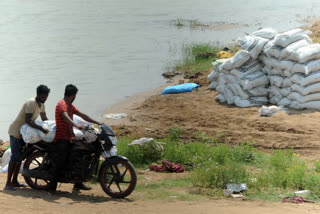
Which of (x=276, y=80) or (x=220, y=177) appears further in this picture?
(x=276, y=80)

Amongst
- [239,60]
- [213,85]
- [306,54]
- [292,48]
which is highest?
[292,48]

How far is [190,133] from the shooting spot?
32.7ft

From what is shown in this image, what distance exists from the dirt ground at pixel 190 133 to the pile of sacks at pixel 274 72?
15.0 inches

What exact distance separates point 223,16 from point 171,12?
137 inches

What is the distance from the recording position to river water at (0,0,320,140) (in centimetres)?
1563

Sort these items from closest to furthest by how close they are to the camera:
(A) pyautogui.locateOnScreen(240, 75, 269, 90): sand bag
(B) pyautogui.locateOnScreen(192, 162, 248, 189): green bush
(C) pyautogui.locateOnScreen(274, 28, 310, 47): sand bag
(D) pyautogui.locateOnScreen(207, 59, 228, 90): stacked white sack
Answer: (B) pyautogui.locateOnScreen(192, 162, 248, 189): green bush < (C) pyautogui.locateOnScreen(274, 28, 310, 47): sand bag < (A) pyautogui.locateOnScreen(240, 75, 269, 90): sand bag < (D) pyautogui.locateOnScreen(207, 59, 228, 90): stacked white sack

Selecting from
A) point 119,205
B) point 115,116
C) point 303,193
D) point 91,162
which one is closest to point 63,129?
point 91,162

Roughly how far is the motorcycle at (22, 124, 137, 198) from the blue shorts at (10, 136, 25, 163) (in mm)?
89

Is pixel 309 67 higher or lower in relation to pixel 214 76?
higher

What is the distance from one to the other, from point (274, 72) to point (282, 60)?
1.49 ft

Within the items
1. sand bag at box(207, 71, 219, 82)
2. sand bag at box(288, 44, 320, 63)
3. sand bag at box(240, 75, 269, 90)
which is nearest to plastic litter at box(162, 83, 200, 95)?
sand bag at box(207, 71, 219, 82)

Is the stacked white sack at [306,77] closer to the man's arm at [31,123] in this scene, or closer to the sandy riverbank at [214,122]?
the sandy riverbank at [214,122]

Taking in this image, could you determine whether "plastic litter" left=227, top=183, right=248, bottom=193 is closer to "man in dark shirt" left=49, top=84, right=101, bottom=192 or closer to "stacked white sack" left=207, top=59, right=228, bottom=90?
"man in dark shirt" left=49, top=84, right=101, bottom=192

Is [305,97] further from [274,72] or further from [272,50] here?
[272,50]
